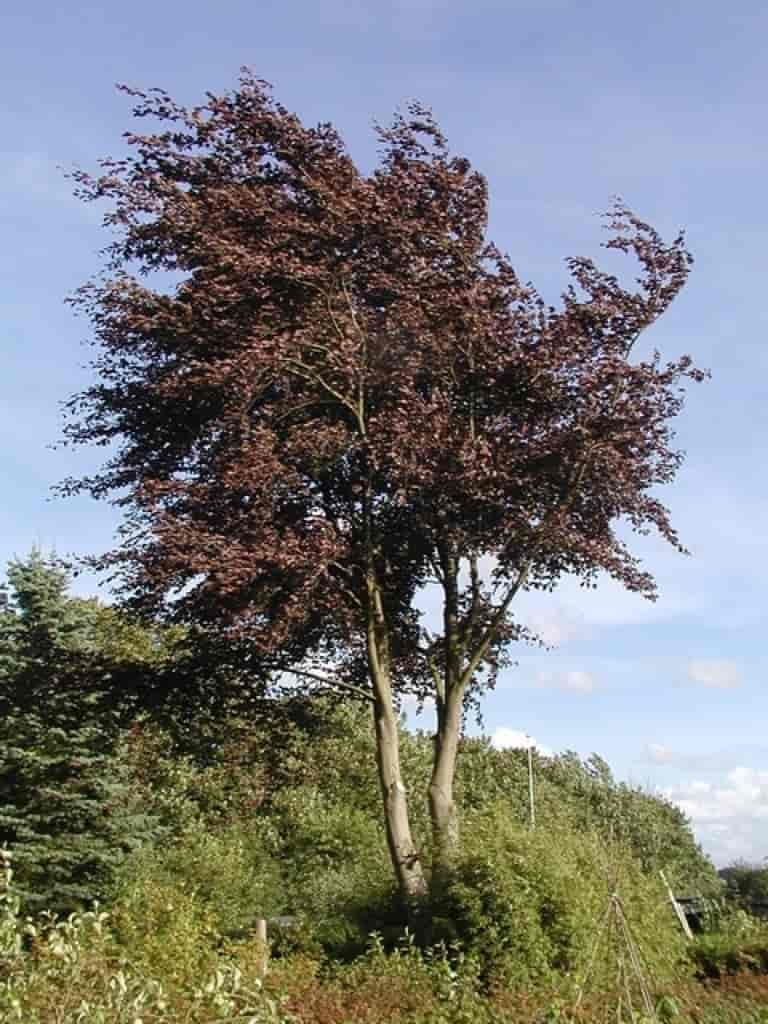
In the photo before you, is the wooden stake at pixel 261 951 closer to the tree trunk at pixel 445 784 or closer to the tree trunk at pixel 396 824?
the tree trunk at pixel 396 824

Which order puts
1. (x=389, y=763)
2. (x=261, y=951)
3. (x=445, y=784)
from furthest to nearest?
1. (x=445, y=784)
2. (x=389, y=763)
3. (x=261, y=951)

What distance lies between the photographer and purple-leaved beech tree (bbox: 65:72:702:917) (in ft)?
40.0

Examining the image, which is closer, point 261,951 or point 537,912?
point 261,951

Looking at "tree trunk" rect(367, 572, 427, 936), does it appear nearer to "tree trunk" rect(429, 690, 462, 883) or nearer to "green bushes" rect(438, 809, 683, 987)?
"tree trunk" rect(429, 690, 462, 883)

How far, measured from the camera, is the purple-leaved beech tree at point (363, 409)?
40.0 ft

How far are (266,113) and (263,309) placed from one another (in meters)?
2.62

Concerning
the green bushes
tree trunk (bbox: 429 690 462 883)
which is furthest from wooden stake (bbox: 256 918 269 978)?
tree trunk (bbox: 429 690 462 883)

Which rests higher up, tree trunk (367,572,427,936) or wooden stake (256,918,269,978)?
tree trunk (367,572,427,936)

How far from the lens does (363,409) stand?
1304cm

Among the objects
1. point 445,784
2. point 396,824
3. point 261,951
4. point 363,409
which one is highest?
point 363,409

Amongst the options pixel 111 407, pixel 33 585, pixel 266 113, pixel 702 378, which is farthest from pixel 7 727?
pixel 702 378

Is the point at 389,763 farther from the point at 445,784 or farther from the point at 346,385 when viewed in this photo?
the point at 346,385

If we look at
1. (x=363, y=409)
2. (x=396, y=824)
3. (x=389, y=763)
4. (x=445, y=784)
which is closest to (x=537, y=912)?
(x=396, y=824)

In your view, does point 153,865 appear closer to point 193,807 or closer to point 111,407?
point 193,807
